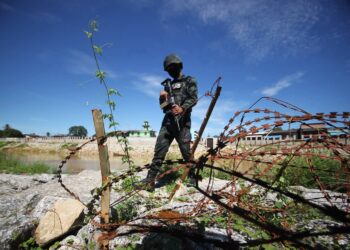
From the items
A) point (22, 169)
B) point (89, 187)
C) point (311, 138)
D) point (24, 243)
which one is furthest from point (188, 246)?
point (22, 169)

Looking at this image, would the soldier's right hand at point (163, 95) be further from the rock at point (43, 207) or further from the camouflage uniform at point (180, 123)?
the rock at point (43, 207)

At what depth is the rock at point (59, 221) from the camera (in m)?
2.33

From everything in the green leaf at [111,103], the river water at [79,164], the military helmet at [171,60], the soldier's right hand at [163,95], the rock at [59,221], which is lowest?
the river water at [79,164]

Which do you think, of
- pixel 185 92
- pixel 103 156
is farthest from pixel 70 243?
pixel 185 92

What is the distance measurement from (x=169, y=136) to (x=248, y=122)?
3006mm

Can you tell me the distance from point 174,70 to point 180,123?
110 centimetres

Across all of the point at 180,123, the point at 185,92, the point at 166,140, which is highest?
the point at 185,92

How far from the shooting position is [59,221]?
242 centimetres

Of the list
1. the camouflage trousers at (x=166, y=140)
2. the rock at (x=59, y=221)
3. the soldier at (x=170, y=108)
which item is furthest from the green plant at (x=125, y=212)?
the camouflage trousers at (x=166, y=140)

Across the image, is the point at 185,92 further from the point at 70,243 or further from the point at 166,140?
the point at 70,243

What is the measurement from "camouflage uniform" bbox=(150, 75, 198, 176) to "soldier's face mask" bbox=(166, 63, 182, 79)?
0.11 meters

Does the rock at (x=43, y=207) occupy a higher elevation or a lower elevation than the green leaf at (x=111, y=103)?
lower

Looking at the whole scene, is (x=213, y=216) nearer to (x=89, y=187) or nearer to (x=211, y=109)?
(x=211, y=109)

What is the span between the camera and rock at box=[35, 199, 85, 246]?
7.65 ft
